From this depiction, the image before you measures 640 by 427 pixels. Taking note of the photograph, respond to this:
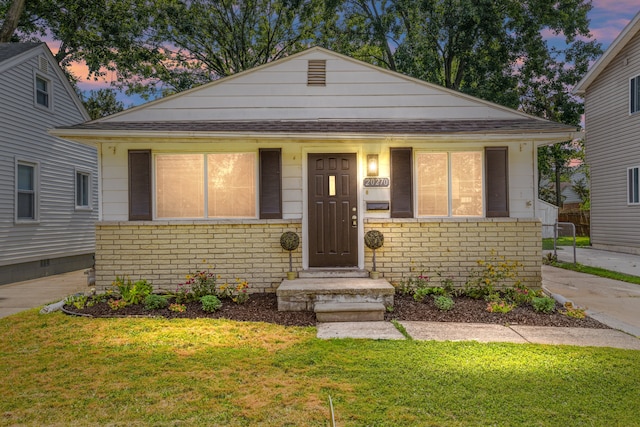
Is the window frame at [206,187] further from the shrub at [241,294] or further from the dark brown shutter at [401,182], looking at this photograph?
the dark brown shutter at [401,182]

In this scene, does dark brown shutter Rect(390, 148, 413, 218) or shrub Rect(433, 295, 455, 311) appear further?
dark brown shutter Rect(390, 148, 413, 218)

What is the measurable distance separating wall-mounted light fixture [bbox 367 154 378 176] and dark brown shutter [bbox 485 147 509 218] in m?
1.89

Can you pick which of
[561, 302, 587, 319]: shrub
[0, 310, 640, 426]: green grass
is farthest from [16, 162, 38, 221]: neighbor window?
[561, 302, 587, 319]: shrub

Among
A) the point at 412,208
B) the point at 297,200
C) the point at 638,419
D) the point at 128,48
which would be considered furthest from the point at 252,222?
the point at 128,48

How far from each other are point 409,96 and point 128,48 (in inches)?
576

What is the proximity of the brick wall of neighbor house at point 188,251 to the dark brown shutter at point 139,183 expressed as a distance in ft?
0.67

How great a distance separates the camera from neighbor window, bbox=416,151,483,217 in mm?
7207

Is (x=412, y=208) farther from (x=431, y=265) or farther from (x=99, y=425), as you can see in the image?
(x=99, y=425)

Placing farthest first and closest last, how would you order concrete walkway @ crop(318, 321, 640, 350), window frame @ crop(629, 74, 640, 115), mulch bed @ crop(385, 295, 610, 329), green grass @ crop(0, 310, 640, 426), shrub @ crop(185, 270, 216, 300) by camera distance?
window frame @ crop(629, 74, 640, 115) → shrub @ crop(185, 270, 216, 300) → mulch bed @ crop(385, 295, 610, 329) → concrete walkway @ crop(318, 321, 640, 350) → green grass @ crop(0, 310, 640, 426)

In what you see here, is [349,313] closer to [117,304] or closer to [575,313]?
[575,313]

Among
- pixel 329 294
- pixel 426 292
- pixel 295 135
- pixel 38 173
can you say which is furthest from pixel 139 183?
pixel 38 173

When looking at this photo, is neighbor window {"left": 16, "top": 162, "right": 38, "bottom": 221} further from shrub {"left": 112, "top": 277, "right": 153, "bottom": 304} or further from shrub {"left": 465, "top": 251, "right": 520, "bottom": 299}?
shrub {"left": 465, "top": 251, "right": 520, "bottom": 299}

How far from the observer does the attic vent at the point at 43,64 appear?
11230mm

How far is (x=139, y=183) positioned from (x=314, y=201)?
2.98 metres
